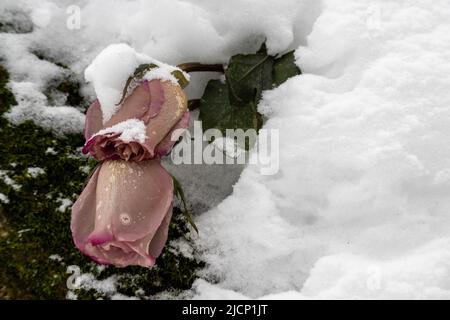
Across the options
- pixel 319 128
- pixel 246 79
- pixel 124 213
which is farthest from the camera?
pixel 246 79

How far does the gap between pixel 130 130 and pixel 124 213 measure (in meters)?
0.11

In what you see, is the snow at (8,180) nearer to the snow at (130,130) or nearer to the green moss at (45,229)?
the green moss at (45,229)

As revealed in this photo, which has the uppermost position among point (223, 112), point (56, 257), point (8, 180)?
point (223, 112)

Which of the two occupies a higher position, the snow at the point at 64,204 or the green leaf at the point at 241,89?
the green leaf at the point at 241,89

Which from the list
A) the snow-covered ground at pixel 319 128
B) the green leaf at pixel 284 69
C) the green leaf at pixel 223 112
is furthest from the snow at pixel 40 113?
the green leaf at pixel 284 69

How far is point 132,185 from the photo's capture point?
2.32 ft

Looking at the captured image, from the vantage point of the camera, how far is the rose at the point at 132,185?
683 millimetres

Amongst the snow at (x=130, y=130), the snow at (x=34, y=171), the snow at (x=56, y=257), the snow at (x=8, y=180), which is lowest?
the snow at (x=56, y=257)

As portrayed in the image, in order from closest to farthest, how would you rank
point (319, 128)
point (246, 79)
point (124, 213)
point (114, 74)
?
point (124, 213) → point (114, 74) → point (319, 128) → point (246, 79)

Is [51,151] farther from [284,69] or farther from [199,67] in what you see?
[284,69]

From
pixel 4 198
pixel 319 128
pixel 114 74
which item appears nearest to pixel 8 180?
pixel 4 198

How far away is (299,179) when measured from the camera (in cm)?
88

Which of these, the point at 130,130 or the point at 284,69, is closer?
the point at 130,130

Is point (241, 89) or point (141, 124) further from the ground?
point (241, 89)
